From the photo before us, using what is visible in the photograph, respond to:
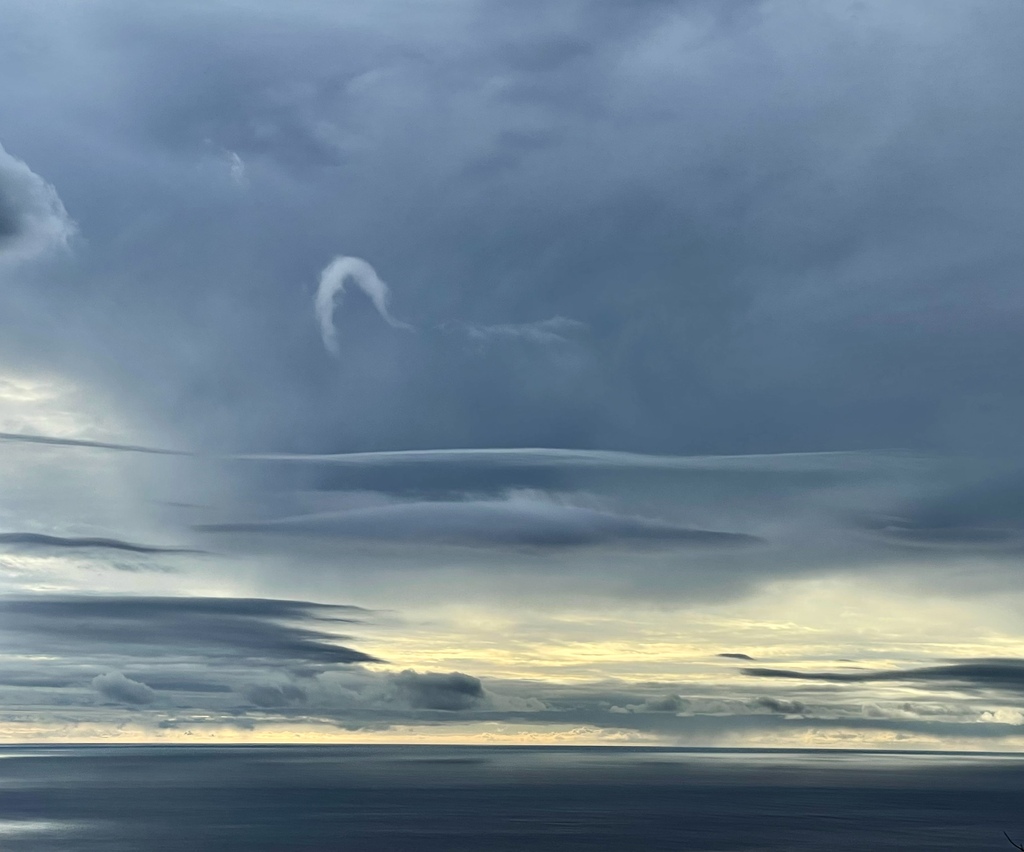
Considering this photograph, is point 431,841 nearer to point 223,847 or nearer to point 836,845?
point 223,847

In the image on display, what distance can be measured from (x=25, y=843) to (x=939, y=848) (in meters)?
158

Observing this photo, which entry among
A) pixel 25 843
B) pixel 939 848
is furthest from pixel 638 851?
pixel 25 843

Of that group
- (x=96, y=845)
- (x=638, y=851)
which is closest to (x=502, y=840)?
(x=638, y=851)

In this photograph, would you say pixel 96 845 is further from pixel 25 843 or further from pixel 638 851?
pixel 638 851

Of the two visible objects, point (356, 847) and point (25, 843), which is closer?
point (356, 847)

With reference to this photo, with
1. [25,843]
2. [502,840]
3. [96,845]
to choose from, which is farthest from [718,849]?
[25,843]

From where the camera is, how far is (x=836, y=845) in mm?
195625

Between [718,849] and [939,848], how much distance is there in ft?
134

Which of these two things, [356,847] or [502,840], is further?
[502,840]

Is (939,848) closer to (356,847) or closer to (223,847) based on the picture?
(356,847)

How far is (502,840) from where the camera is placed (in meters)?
198

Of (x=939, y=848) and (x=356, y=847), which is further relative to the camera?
(x=939, y=848)

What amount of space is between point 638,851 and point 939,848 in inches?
2172

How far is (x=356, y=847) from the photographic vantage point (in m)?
184
